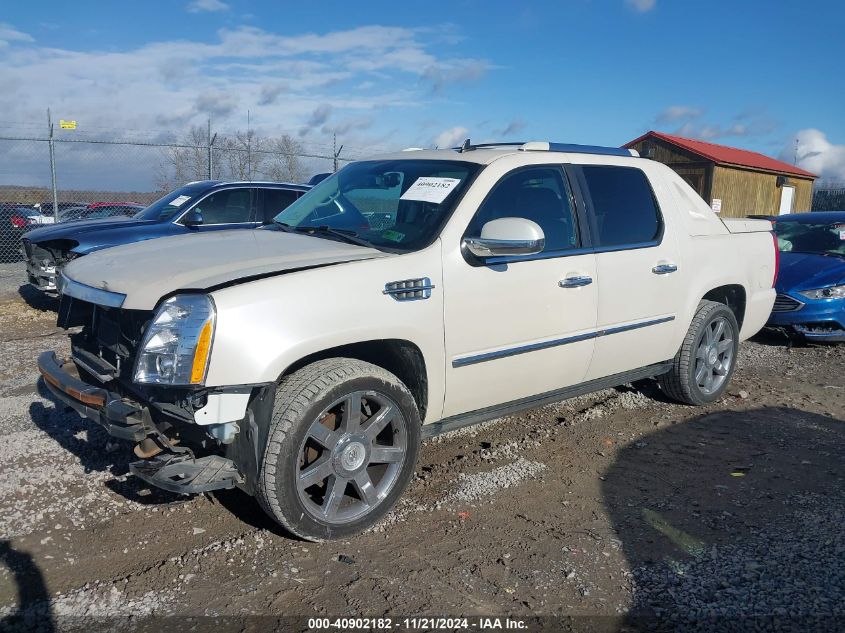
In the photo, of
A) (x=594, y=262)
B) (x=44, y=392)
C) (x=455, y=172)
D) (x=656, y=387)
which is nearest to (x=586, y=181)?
(x=594, y=262)

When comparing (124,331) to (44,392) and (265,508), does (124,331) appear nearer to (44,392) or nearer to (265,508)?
(265,508)

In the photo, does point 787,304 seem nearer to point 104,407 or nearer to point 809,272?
point 809,272

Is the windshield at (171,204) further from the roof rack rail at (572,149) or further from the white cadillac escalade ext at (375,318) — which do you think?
the roof rack rail at (572,149)

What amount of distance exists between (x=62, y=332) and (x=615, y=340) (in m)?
6.12

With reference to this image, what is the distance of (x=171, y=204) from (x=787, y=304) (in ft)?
24.4

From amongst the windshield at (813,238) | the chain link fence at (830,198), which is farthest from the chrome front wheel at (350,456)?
the chain link fence at (830,198)

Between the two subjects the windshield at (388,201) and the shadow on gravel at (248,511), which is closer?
the shadow on gravel at (248,511)

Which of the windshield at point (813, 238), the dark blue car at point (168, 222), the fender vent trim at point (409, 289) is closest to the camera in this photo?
the fender vent trim at point (409, 289)

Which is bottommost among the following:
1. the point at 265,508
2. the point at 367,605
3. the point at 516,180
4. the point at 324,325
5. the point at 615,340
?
the point at 367,605

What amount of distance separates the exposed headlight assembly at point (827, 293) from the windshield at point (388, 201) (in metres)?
5.32

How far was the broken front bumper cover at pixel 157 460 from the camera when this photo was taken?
115 inches

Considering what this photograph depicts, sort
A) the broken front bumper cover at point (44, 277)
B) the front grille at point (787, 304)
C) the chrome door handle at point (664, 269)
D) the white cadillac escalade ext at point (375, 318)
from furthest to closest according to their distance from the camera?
the broken front bumper cover at point (44, 277)
the front grille at point (787, 304)
the chrome door handle at point (664, 269)
the white cadillac escalade ext at point (375, 318)

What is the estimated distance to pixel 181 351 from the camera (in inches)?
113

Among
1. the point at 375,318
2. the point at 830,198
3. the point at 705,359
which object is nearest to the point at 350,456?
the point at 375,318
